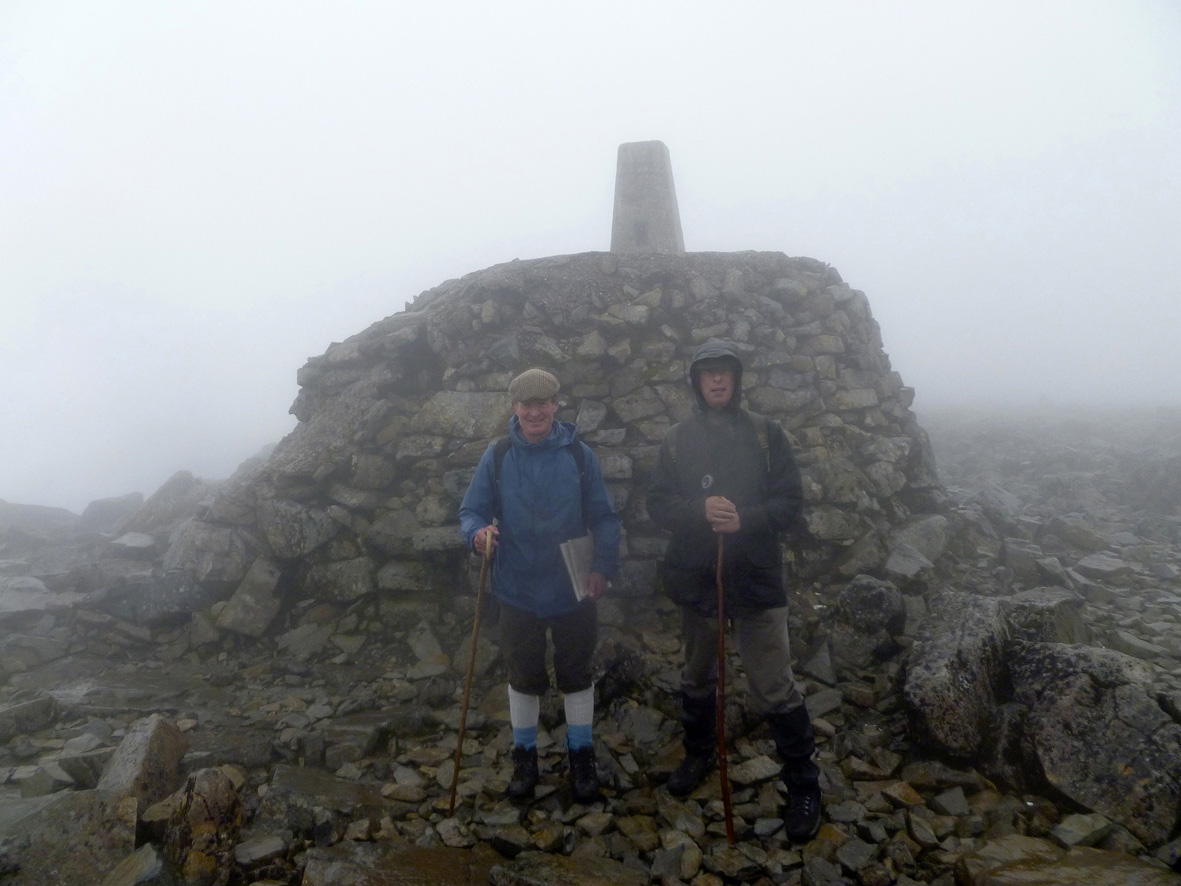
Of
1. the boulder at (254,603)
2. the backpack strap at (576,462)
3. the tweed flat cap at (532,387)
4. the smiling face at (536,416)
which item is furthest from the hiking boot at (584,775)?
the boulder at (254,603)

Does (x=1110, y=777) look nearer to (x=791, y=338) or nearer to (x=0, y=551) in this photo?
(x=791, y=338)

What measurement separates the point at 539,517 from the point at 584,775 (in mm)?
2087

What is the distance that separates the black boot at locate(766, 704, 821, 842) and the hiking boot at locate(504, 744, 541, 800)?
1.96m

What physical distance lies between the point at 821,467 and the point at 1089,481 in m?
8.17

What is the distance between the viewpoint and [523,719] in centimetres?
526

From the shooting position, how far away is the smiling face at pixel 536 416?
5082 mm

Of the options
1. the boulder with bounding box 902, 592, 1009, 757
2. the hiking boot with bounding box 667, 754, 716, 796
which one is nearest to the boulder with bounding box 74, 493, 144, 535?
the hiking boot with bounding box 667, 754, 716, 796

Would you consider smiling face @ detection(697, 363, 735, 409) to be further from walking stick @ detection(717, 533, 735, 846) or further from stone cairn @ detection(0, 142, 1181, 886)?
stone cairn @ detection(0, 142, 1181, 886)

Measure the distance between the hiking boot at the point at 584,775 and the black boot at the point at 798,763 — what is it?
1457 mm

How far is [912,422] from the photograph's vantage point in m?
10.4

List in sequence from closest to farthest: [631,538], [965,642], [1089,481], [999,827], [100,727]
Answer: [999,827]
[965,642]
[100,727]
[631,538]
[1089,481]

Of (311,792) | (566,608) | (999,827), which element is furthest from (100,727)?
(999,827)

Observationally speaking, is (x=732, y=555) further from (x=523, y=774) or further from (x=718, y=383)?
(x=523, y=774)

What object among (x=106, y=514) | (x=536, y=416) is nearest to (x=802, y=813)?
(x=536, y=416)
